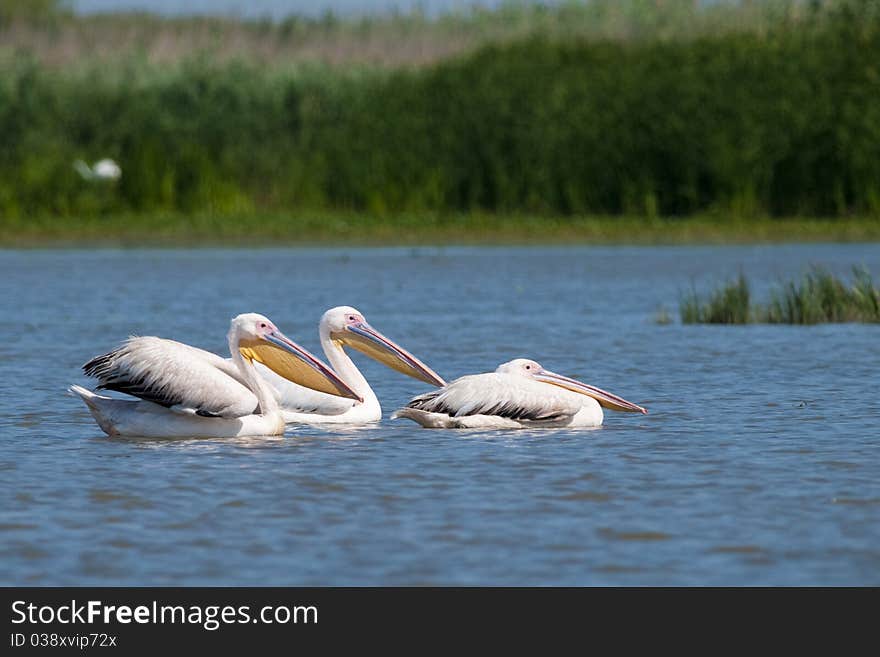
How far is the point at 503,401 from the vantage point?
10039 millimetres

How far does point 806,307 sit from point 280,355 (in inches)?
249

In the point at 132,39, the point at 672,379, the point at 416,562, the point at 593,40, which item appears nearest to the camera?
the point at 416,562

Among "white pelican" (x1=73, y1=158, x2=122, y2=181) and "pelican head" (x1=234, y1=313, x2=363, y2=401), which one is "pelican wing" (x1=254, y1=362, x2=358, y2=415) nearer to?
"pelican head" (x1=234, y1=313, x2=363, y2=401)

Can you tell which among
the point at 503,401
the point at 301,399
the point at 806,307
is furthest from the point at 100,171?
the point at 503,401

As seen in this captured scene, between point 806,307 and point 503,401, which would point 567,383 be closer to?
point 503,401

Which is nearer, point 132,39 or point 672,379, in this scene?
point 672,379

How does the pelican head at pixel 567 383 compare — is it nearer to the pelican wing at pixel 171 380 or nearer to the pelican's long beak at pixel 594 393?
the pelican's long beak at pixel 594 393

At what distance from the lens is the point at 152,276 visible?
72.7ft

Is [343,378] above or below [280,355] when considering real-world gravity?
below

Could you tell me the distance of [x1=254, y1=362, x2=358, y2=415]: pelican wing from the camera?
34.4ft

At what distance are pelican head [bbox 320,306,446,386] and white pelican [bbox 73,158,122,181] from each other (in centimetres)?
1689
